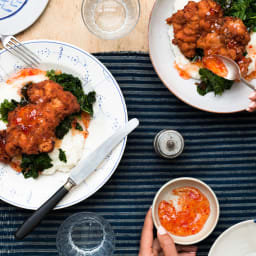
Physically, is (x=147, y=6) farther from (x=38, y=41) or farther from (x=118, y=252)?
(x=118, y=252)

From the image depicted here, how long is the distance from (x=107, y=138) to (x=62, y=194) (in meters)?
0.44

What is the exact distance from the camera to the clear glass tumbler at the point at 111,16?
2.31 m

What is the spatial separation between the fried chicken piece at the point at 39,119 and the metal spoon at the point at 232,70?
3.14 feet

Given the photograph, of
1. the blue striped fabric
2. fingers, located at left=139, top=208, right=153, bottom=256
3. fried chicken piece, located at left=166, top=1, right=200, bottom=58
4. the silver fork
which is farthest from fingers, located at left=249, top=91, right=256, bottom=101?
the silver fork

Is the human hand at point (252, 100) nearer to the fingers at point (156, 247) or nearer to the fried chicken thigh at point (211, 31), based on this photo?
the fried chicken thigh at point (211, 31)

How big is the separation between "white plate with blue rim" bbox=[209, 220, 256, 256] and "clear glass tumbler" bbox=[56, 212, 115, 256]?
678mm

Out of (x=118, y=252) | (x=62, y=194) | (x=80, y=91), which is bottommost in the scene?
(x=118, y=252)

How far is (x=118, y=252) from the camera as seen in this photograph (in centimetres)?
236

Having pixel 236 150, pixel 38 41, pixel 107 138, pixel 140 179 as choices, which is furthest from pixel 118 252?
pixel 38 41

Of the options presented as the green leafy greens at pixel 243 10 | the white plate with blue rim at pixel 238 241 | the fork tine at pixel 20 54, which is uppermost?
the green leafy greens at pixel 243 10

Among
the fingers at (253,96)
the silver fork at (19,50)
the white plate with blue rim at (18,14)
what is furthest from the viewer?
the white plate with blue rim at (18,14)

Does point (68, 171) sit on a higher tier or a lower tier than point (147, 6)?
lower

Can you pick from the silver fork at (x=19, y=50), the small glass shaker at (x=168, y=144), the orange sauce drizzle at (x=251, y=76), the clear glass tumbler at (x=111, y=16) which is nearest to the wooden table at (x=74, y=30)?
the clear glass tumbler at (x=111, y=16)

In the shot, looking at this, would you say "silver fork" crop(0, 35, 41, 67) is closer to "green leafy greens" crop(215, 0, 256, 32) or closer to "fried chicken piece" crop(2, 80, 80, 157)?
"fried chicken piece" crop(2, 80, 80, 157)
